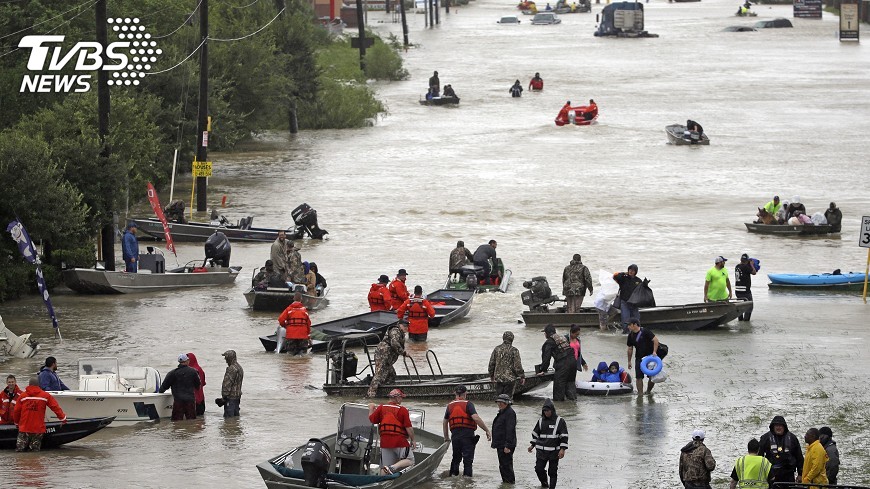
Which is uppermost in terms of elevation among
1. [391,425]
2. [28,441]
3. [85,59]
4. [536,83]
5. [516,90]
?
[85,59]

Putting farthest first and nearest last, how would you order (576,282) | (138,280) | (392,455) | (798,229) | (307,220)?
(798,229)
(307,220)
(138,280)
(576,282)
(392,455)

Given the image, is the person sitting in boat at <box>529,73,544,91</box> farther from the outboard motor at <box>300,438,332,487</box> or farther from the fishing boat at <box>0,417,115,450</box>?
the outboard motor at <box>300,438,332,487</box>

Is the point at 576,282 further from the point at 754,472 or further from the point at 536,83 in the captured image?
the point at 536,83

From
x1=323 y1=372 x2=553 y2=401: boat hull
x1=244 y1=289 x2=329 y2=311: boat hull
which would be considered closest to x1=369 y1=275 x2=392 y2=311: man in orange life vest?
x1=244 y1=289 x2=329 y2=311: boat hull

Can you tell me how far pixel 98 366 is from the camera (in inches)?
851

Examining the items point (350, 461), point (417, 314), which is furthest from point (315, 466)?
point (417, 314)

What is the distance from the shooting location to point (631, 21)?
13450 centimetres

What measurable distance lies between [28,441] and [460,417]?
577 cm

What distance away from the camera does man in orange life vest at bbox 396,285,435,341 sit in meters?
27.1

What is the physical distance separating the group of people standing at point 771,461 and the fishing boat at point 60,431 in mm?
7687

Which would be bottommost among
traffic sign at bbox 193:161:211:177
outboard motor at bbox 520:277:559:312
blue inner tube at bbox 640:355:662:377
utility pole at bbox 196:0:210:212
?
blue inner tube at bbox 640:355:662:377

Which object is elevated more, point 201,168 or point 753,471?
point 201,168

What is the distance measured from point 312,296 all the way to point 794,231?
1613 centimetres

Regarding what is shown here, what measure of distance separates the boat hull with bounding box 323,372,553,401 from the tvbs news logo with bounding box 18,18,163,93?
66.5 ft
